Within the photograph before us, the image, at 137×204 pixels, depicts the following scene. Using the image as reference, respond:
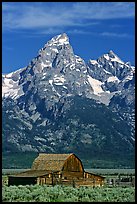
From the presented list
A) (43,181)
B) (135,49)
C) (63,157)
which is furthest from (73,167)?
(135,49)

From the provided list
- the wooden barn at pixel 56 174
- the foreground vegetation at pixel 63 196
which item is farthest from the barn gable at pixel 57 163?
the foreground vegetation at pixel 63 196

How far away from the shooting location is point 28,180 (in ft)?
208

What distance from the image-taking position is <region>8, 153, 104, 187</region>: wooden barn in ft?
208

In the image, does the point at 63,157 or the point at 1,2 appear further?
the point at 63,157

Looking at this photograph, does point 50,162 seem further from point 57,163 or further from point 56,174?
point 56,174

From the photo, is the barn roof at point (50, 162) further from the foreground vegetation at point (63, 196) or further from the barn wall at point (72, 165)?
the foreground vegetation at point (63, 196)

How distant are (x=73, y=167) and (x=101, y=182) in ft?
18.2

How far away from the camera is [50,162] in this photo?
69.4 metres

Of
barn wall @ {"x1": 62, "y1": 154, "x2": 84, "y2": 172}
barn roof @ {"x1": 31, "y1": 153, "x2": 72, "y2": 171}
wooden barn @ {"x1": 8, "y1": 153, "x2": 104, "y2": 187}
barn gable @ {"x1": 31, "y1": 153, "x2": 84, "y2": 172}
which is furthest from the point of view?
barn wall @ {"x1": 62, "y1": 154, "x2": 84, "y2": 172}

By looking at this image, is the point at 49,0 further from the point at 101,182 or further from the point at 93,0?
the point at 101,182

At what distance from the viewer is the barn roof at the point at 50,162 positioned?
224 ft

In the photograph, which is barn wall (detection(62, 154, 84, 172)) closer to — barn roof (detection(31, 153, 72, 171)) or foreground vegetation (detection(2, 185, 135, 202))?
barn roof (detection(31, 153, 72, 171))

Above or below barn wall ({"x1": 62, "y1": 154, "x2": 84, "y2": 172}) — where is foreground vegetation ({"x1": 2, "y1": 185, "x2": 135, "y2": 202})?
below

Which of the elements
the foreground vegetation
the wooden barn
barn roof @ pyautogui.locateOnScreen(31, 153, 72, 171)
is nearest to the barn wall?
the wooden barn
